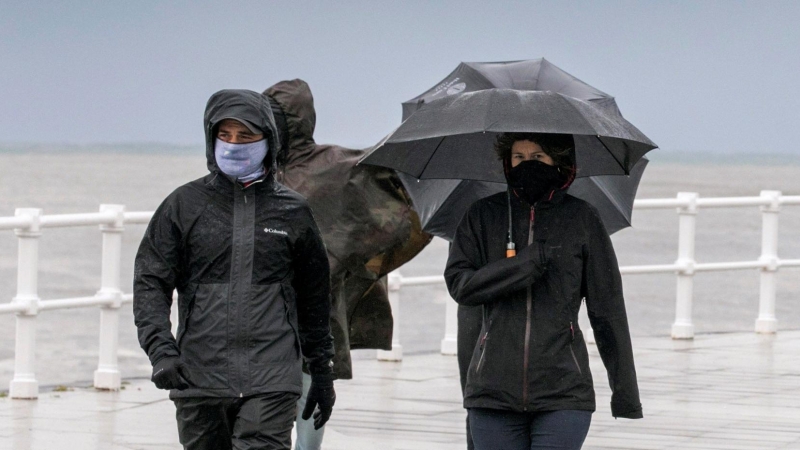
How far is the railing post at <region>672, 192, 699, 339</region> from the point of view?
12.0 metres

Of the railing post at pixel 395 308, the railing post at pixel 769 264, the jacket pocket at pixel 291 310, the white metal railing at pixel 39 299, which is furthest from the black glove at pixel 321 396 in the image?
the railing post at pixel 769 264

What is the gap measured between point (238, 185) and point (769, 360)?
693 cm

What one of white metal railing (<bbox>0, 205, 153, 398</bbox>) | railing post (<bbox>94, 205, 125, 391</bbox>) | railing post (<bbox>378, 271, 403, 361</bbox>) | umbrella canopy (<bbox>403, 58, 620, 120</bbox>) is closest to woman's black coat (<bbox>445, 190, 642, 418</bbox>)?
umbrella canopy (<bbox>403, 58, 620, 120</bbox>)

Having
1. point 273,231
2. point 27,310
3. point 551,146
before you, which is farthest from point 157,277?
point 27,310

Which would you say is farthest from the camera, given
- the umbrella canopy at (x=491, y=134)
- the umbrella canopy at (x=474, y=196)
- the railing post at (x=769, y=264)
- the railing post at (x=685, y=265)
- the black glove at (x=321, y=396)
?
the railing post at (x=769, y=264)

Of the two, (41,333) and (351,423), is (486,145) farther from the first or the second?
(41,333)

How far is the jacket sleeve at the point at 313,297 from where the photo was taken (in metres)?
5.00

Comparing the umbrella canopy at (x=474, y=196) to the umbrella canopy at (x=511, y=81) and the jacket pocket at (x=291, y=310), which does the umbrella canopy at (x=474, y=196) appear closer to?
the umbrella canopy at (x=511, y=81)

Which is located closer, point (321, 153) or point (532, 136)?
point (532, 136)

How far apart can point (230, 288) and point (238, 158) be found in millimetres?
404

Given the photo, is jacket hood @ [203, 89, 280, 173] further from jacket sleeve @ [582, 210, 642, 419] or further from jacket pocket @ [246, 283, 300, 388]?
jacket sleeve @ [582, 210, 642, 419]

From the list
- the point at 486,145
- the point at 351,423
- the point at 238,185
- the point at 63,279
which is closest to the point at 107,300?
the point at 351,423

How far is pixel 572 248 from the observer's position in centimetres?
495

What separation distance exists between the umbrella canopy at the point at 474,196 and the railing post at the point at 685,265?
227 inches
